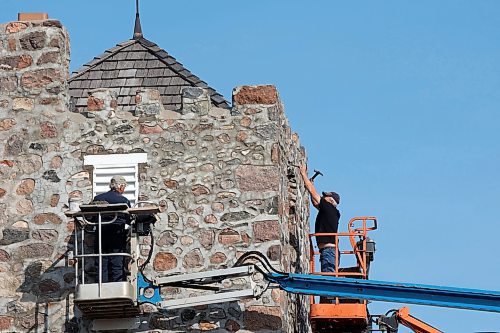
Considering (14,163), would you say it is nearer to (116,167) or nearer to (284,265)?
(116,167)

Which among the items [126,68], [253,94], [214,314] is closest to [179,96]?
[126,68]

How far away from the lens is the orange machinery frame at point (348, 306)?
66.2ft

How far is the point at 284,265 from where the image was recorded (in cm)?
1997

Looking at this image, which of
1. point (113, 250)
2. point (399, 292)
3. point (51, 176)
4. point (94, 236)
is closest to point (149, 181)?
point (94, 236)

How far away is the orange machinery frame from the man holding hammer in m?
0.13

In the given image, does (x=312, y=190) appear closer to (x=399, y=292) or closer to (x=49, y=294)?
(x=399, y=292)

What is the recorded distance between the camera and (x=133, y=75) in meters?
24.5

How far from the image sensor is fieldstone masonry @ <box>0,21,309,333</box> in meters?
19.5

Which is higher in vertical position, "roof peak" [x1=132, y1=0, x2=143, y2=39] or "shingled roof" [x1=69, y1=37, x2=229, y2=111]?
"roof peak" [x1=132, y1=0, x2=143, y2=39]

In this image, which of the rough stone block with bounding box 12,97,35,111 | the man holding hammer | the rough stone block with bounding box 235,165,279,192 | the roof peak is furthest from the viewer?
the roof peak

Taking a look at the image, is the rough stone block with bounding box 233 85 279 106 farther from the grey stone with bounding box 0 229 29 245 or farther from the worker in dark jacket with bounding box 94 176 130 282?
the grey stone with bounding box 0 229 29 245

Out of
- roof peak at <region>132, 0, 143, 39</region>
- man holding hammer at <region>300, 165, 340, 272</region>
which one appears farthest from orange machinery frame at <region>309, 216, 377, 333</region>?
roof peak at <region>132, 0, 143, 39</region>

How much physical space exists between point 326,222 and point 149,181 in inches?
91.5

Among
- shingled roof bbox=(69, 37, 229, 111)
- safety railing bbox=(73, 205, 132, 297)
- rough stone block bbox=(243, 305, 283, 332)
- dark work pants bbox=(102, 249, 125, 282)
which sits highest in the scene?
shingled roof bbox=(69, 37, 229, 111)
